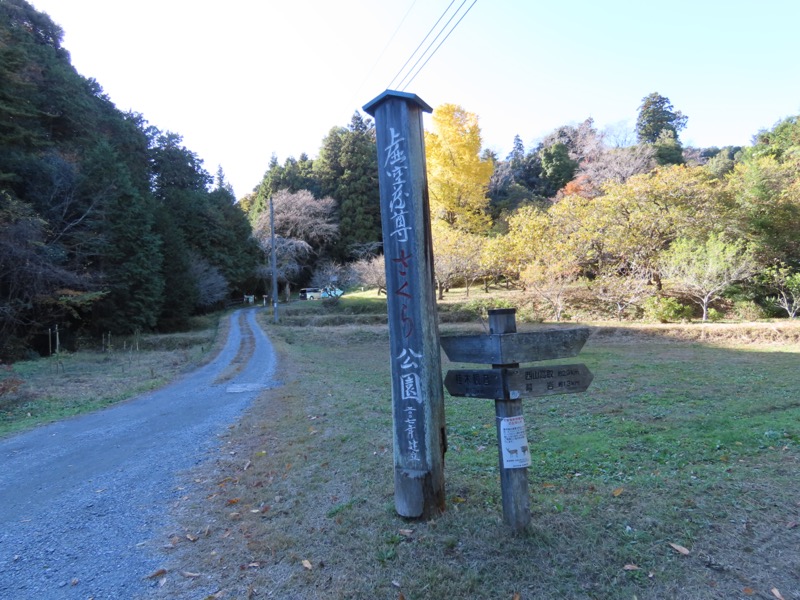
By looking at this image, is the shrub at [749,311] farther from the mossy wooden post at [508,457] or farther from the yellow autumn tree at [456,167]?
the mossy wooden post at [508,457]

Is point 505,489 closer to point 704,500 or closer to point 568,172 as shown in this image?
point 704,500

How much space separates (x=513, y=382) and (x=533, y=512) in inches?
42.7

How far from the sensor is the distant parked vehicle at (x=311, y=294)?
39700 millimetres

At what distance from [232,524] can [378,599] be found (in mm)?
1605

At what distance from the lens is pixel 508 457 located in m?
2.77

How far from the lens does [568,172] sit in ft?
148

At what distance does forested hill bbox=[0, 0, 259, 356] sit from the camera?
18.1 meters

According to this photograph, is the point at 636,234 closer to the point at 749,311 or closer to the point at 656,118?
the point at 749,311

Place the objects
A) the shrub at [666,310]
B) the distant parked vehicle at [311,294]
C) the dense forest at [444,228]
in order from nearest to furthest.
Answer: the dense forest at [444,228] → the shrub at [666,310] → the distant parked vehicle at [311,294]

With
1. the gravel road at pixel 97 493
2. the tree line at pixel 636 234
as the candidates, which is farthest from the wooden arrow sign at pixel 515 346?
the tree line at pixel 636 234

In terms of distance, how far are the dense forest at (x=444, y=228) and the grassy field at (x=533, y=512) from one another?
16.7 meters

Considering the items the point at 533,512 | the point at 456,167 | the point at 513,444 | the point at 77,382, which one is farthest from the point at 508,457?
the point at 456,167

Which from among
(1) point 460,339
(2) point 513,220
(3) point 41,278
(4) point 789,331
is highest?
(2) point 513,220

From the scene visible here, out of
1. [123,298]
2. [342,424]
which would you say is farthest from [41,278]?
[342,424]
